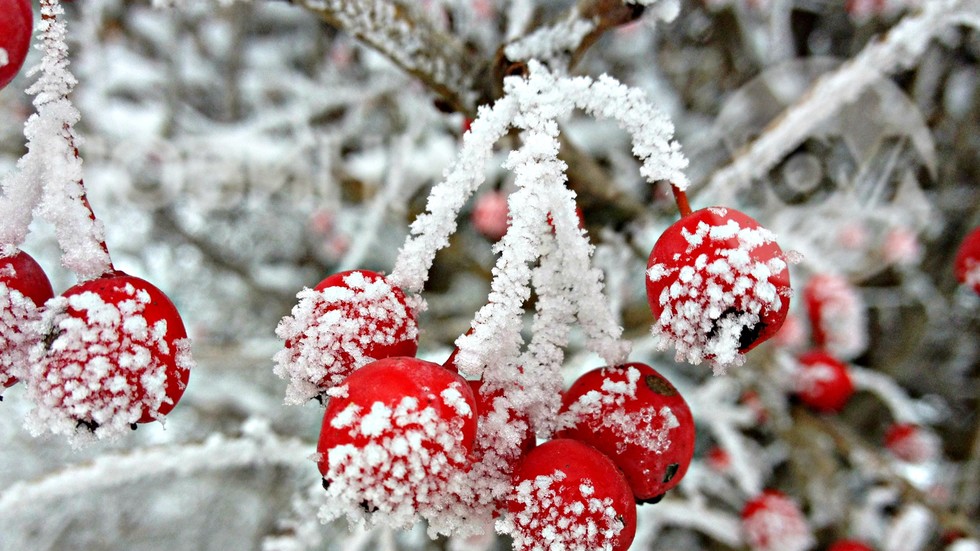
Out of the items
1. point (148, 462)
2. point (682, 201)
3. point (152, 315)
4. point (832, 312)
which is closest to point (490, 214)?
point (832, 312)

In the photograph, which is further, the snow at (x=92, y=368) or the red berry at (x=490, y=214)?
the red berry at (x=490, y=214)

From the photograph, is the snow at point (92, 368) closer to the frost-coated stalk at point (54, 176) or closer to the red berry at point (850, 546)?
the frost-coated stalk at point (54, 176)

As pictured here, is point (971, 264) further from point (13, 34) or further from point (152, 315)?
point (13, 34)

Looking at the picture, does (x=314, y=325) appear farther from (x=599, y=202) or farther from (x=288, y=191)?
(x=288, y=191)

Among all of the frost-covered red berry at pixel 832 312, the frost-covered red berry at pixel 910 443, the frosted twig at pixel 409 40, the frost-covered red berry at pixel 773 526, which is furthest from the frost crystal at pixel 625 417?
the frost-covered red berry at pixel 910 443

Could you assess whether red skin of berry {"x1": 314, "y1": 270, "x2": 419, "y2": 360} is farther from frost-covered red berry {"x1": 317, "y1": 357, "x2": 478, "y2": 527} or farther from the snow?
the snow

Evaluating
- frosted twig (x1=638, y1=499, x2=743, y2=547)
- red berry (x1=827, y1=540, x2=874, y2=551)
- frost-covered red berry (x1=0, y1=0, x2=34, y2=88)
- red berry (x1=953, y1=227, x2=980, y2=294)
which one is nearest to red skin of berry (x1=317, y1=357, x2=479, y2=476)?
frost-covered red berry (x1=0, y1=0, x2=34, y2=88)
